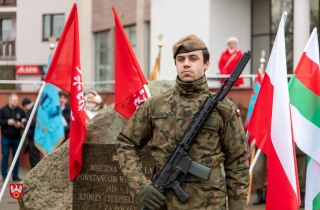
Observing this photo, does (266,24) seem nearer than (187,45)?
No

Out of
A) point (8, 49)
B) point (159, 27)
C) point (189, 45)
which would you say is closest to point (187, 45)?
point (189, 45)

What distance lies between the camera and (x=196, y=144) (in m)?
2.73

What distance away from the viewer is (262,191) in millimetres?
7387

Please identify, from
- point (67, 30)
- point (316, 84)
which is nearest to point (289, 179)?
point (316, 84)

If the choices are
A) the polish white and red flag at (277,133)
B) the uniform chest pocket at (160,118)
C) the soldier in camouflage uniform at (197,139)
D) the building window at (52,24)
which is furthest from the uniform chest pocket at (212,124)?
the building window at (52,24)

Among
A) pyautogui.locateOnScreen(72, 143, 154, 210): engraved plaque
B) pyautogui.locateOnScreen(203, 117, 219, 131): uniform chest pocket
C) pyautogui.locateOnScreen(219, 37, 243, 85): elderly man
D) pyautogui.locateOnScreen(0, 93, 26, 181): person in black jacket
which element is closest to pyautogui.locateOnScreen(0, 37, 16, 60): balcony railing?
pyautogui.locateOnScreen(0, 93, 26, 181): person in black jacket

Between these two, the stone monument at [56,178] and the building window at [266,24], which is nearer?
the stone monument at [56,178]

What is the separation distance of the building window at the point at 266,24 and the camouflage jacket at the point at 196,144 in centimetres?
1072

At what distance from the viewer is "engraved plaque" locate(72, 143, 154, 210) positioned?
481 centimetres

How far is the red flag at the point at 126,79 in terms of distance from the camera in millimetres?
5234

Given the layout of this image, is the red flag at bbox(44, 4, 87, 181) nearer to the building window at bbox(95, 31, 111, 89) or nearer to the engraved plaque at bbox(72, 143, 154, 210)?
the engraved plaque at bbox(72, 143, 154, 210)

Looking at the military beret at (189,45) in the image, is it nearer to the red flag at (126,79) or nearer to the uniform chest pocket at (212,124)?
the uniform chest pocket at (212,124)

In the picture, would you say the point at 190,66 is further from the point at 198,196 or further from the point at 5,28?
the point at 5,28

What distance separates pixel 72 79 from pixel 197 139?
2.92 meters
